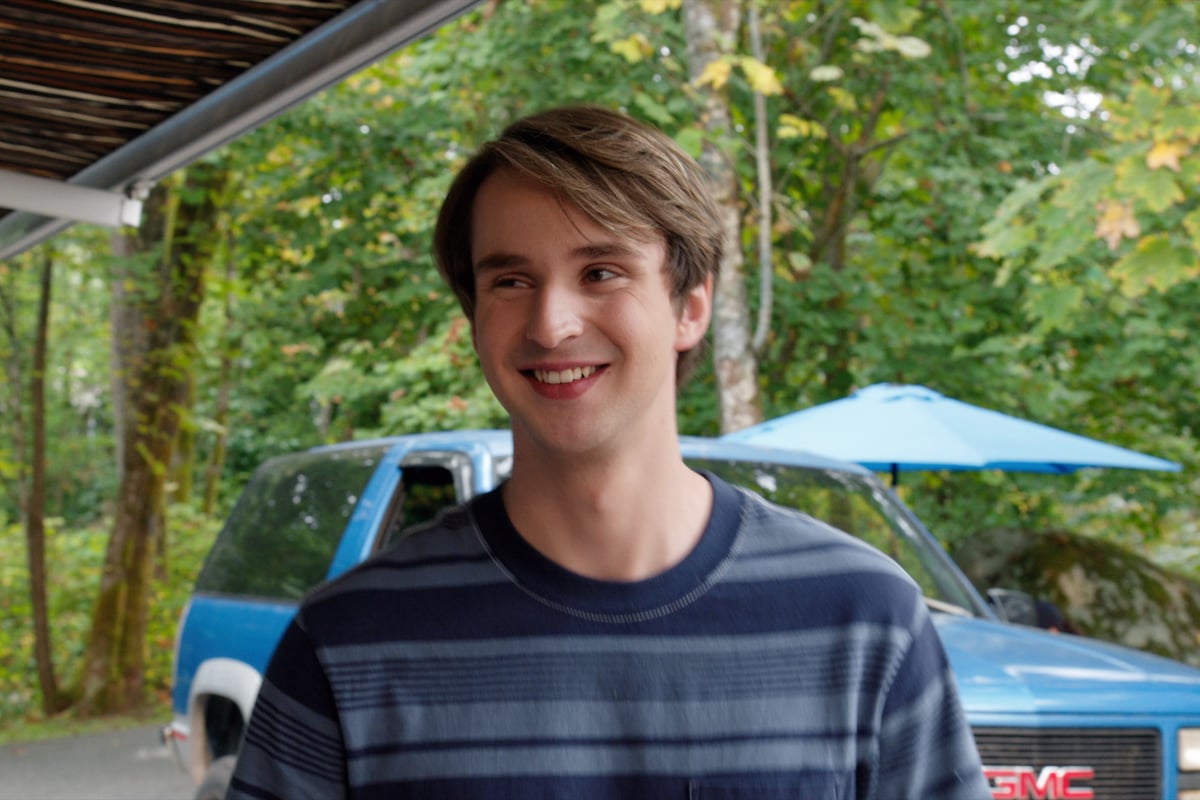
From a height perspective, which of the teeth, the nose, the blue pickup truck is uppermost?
the nose

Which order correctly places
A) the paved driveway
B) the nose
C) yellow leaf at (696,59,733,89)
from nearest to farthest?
the nose
the paved driveway
yellow leaf at (696,59,733,89)

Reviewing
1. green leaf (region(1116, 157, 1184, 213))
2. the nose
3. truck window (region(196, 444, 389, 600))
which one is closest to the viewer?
the nose

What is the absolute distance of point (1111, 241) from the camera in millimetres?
9266

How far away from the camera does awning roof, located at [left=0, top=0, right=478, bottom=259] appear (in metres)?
2.67

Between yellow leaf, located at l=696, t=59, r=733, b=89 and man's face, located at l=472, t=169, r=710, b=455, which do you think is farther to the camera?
A: yellow leaf, located at l=696, t=59, r=733, b=89

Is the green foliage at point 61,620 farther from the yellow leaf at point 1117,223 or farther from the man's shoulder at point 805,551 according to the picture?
the man's shoulder at point 805,551

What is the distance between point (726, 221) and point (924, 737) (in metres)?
8.94

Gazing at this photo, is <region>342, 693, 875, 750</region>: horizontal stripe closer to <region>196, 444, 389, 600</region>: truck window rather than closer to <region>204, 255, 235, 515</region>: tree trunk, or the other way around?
<region>196, 444, 389, 600</region>: truck window

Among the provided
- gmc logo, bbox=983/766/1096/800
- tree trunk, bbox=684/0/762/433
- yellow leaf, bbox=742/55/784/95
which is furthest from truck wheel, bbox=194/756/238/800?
yellow leaf, bbox=742/55/784/95

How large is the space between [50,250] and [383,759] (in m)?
11.3

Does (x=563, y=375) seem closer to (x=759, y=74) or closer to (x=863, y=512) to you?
(x=863, y=512)

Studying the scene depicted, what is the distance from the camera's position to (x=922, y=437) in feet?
27.2

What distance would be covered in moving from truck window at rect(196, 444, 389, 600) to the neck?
4123mm

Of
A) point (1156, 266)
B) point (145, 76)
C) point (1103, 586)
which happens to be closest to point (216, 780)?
point (145, 76)
